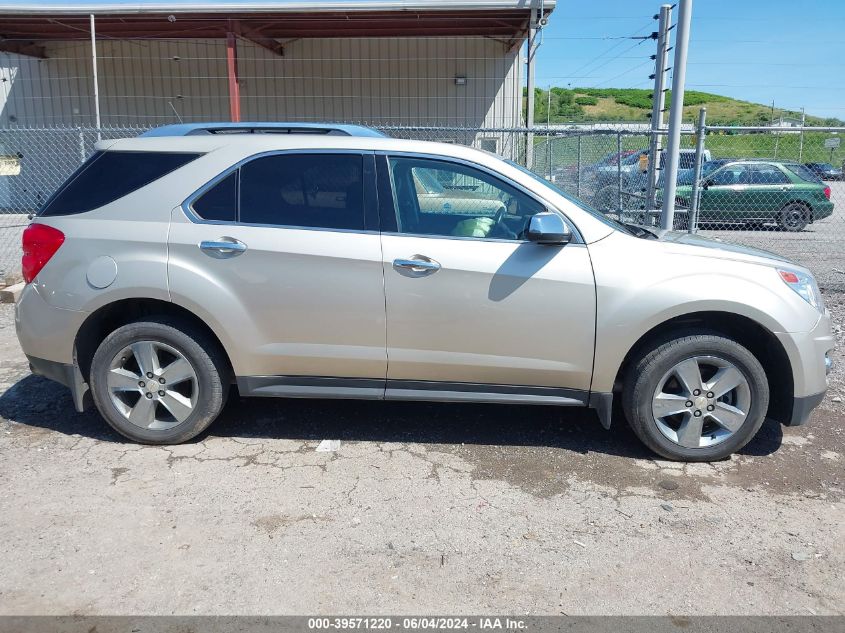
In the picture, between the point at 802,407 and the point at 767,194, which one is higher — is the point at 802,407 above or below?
below

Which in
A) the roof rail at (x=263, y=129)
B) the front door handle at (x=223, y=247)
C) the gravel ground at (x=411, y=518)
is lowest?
the gravel ground at (x=411, y=518)

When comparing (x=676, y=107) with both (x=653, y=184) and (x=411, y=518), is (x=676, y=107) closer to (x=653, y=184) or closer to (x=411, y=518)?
(x=653, y=184)

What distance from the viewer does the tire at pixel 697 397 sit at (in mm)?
3945

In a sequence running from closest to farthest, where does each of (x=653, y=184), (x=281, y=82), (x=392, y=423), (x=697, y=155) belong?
1. (x=392, y=423)
2. (x=697, y=155)
3. (x=653, y=184)
4. (x=281, y=82)

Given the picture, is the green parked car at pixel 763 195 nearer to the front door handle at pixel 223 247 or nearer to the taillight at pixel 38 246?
the front door handle at pixel 223 247

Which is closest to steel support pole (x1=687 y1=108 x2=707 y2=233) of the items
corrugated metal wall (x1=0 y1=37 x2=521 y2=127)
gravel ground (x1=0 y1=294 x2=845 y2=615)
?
gravel ground (x1=0 y1=294 x2=845 y2=615)

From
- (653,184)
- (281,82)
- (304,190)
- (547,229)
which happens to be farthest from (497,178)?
(281,82)

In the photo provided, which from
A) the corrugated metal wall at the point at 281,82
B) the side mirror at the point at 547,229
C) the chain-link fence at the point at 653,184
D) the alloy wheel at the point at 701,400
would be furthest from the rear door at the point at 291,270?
the corrugated metal wall at the point at 281,82

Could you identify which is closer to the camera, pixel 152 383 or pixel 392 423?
pixel 152 383

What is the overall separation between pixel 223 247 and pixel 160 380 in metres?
0.93

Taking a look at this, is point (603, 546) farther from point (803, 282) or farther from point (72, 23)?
point (72, 23)

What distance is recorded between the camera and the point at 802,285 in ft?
13.2

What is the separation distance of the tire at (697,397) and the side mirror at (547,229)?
87cm

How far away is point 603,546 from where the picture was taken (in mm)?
3270
